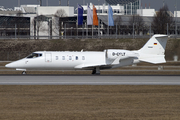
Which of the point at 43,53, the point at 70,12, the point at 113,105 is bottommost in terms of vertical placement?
the point at 113,105

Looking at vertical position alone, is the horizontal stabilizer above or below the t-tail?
below

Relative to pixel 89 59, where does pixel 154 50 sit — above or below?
above

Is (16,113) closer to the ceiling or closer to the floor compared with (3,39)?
closer to the floor

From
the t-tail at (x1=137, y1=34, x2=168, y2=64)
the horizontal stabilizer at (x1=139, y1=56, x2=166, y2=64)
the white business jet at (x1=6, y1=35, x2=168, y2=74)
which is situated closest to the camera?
the white business jet at (x1=6, y1=35, x2=168, y2=74)

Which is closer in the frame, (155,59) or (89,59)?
(89,59)

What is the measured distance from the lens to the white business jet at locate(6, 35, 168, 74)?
34750mm

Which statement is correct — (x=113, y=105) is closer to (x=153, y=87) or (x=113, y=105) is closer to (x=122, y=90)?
(x=122, y=90)

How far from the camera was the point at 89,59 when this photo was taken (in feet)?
117

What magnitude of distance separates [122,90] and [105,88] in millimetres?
1446

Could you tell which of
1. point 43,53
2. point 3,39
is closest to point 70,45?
point 3,39

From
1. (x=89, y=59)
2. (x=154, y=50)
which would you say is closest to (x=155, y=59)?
(x=154, y=50)

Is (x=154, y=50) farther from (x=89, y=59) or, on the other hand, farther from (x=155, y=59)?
(x=89, y=59)

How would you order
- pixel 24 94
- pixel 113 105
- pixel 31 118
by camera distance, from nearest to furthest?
1. pixel 31 118
2. pixel 113 105
3. pixel 24 94

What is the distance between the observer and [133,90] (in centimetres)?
2377
